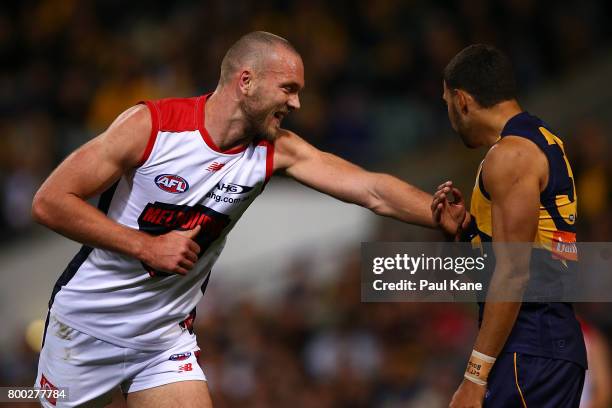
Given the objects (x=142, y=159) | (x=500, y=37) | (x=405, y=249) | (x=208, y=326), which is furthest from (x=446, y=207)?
(x=500, y=37)

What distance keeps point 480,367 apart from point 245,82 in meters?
1.79

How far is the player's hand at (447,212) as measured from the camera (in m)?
5.25

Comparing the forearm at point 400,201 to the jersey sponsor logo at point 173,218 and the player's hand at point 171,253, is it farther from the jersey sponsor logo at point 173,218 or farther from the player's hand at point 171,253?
the player's hand at point 171,253

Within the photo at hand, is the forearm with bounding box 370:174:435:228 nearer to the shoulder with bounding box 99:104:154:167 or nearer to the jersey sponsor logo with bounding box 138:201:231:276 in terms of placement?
the jersey sponsor logo with bounding box 138:201:231:276

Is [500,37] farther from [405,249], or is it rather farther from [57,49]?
[405,249]

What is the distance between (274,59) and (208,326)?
235 inches

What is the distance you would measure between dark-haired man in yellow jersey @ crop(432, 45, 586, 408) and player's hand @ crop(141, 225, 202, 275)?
4.35 ft

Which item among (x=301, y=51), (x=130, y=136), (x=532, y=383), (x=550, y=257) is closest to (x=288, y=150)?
(x=130, y=136)

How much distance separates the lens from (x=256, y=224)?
12.7 m

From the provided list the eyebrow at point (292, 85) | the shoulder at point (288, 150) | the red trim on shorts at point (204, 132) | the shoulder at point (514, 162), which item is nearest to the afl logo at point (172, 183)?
the red trim on shorts at point (204, 132)

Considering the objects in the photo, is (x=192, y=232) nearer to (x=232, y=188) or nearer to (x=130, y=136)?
(x=232, y=188)

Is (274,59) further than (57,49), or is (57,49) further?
(57,49)

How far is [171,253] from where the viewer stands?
4934mm

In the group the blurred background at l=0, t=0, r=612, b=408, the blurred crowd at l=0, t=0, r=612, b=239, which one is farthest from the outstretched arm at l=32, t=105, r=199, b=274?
the blurred crowd at l=0, t=0, r=612, b=239
